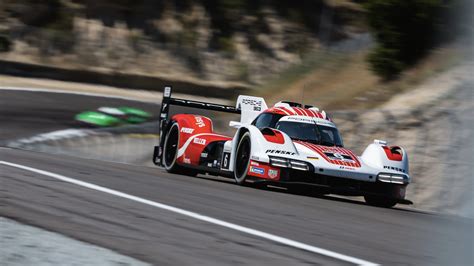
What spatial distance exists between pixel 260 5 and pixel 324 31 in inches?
154

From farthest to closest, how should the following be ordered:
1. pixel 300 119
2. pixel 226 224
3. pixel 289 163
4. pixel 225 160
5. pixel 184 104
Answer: pixel 184 104
pixel 225 160
pixel 300 119
pixel 289 163
pixel 226 224

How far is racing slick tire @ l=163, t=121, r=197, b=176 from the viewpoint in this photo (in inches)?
572

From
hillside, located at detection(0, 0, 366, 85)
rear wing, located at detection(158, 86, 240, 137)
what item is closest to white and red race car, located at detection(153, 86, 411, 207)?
rear wing, located at detection(158, 86, 240, 137)

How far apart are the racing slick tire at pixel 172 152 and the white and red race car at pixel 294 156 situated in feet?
0.96

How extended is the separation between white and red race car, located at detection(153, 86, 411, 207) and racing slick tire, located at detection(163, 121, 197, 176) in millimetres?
293

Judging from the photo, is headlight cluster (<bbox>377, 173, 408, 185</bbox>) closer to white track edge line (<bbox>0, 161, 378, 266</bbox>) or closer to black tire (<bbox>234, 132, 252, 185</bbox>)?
black tire (<bbox>234, 132, 252, 185</bbox>)

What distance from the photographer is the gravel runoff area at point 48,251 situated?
5012 mm

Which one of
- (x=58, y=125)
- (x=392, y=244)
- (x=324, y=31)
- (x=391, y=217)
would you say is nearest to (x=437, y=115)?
(x=391, y=217)

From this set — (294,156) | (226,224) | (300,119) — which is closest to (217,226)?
(226,224)

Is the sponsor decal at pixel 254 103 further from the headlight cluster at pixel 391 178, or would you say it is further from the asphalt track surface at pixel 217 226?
the asphalt track surface at pixel 217 226

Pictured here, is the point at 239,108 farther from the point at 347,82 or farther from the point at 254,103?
the point at 347,82

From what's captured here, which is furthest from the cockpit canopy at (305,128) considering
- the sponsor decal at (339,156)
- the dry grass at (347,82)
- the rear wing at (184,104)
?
the dry grass at (347,82)

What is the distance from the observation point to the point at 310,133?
12.5 metres

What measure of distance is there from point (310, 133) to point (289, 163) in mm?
1320
